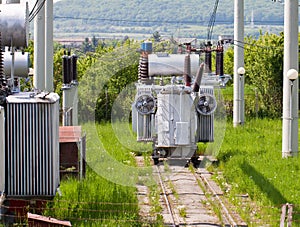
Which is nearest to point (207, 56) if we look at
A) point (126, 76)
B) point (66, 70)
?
point (66, 70)

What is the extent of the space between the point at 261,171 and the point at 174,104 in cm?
308

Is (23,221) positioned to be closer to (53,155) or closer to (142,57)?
(53,155)

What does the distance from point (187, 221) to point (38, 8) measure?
28.2 feet

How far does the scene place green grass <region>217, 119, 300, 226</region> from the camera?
54.4ft

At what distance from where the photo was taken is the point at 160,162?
24.0 m

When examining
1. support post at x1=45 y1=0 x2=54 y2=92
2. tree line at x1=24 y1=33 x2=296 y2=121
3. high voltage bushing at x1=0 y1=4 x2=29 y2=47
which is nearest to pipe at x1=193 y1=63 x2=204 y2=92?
support post at x1=45 y1=0 x2=54 y2=92

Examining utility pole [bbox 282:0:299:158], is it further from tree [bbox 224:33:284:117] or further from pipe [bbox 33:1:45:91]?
tree [bbox 224:33:284:117]

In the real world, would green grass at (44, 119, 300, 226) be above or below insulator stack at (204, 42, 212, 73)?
below

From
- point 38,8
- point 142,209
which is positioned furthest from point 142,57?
point 142,209

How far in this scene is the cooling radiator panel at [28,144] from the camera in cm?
1411

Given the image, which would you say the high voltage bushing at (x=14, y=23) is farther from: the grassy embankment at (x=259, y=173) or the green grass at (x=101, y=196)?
the grassy embankment at (x=259, y=173)

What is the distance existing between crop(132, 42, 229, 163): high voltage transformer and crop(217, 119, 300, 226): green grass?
1.08 metres

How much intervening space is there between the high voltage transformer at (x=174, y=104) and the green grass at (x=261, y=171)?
108cm

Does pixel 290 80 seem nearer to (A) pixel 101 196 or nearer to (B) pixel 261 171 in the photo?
(B) pixel 261 171
